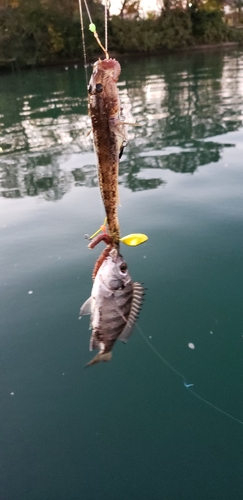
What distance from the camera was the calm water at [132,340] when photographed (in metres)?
3.33

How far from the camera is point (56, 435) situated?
358cm

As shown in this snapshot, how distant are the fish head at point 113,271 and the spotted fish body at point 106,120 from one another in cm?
43

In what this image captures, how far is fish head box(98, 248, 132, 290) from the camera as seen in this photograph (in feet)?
7.37

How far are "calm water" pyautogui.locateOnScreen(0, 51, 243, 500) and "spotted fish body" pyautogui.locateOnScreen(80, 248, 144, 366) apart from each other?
1.37 meters

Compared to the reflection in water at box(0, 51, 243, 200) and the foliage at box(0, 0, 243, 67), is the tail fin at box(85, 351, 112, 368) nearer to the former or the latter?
the reflection in water at box(0, 51, 243, 200)

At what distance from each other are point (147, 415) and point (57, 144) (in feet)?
29.1

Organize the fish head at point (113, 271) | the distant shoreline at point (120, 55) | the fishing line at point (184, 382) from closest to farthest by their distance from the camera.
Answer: the fish head at point (113, 271), the fishing line at point (184, 382), the distant shoreline at point (120, 55)

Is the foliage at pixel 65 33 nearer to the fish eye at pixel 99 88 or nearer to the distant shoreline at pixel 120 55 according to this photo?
the distant shoreline at pixel 120 55

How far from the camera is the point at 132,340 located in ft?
14.3

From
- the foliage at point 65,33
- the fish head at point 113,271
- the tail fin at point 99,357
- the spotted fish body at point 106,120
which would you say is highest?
the foliage at point 65,33

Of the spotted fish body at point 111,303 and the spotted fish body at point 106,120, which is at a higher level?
the spotted fish body at point 106,120

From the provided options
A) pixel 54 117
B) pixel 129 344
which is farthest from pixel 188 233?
pixel 54 117

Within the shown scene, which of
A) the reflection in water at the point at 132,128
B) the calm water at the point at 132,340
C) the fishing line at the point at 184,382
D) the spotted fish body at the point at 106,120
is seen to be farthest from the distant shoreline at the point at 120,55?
the spotted fish body at the point at 106,120

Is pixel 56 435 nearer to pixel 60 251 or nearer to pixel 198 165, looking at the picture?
pixel 60 251
